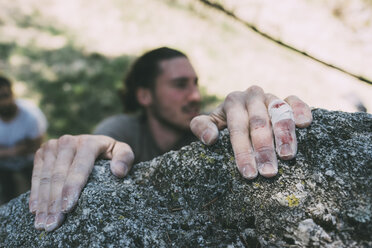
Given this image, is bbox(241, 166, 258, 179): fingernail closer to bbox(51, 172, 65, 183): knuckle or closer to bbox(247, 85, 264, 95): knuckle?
bbox(247, 85, 264, 95): knuckle

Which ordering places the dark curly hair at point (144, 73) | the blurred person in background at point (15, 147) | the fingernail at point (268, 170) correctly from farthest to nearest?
the blurred person in background at point (15, 147), the dark curly hair at point (144, 73), the fingernail at point (268, 170)

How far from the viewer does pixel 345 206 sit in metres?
1.15

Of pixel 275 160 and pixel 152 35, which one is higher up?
pixel 275 160

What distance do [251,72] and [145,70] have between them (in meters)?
5.03

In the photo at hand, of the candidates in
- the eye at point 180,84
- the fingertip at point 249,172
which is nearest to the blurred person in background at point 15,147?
the eye at point 180,84

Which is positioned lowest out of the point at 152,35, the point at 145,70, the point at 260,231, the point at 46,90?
the point at 46,90

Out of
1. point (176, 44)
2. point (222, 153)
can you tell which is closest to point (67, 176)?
point (222, 153)

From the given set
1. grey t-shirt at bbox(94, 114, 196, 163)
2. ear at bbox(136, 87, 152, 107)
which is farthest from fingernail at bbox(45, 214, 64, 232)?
ear at bbox(136, 87, 152, 107)

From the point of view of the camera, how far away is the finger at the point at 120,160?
1.62 meters

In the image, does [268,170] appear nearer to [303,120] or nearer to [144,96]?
[303,120]

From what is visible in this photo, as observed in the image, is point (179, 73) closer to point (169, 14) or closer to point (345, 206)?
point (345, 206)

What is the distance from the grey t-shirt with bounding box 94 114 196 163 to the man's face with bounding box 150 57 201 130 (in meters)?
0.32

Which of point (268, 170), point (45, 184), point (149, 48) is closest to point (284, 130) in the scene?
point (268, 170)

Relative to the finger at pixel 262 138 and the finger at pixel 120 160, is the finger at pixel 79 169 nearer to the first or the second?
the finger at pixel 120 160
